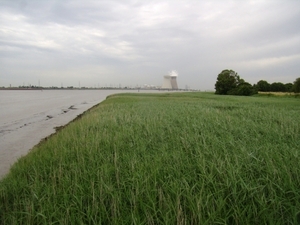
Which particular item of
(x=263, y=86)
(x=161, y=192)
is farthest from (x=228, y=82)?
(x=161, y=192)

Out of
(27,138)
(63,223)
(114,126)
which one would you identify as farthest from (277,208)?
(27,138)

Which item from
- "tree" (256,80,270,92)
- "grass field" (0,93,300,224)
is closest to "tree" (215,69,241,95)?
"tree" (256,80,270,92)

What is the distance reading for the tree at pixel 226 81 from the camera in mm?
60812

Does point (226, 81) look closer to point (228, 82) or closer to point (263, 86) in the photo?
point (228, 82)

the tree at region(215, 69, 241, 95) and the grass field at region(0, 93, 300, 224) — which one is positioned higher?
the tree at region(215, 69, 241, 95)

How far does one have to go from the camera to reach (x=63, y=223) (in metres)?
2.73

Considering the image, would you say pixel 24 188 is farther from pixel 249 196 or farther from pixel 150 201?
pixel 249 196

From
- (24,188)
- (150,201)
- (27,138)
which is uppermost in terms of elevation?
(150,201)

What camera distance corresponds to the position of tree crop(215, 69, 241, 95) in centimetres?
6081

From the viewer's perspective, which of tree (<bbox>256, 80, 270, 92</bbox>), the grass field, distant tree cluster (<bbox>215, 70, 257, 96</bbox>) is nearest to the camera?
the grass field

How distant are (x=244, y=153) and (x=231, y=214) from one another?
2236 millimetres

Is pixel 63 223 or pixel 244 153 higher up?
pixel 244 153

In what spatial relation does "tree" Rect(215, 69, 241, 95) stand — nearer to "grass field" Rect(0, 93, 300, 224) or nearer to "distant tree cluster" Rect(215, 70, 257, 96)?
"distant tree cluster" Rect(215, 70, 257, 96)

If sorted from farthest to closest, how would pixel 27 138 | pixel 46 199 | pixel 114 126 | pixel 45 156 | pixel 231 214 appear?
pixel 27 138 < pixel 114 126 < pixel 45 156 < pixel 46 199 < pixel 231 214
